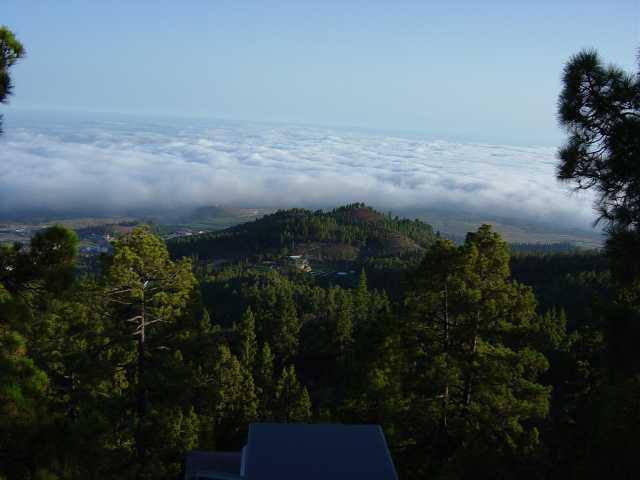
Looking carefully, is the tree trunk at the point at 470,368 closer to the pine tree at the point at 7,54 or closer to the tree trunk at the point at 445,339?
the tree trunk at the point at 445,339

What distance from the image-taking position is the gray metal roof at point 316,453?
705cm

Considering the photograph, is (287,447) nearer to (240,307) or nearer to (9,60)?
(9,60)

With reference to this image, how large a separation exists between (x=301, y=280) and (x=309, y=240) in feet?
146

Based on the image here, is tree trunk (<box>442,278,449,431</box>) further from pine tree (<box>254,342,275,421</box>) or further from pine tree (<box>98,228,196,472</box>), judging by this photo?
pine tree (<box>254,342,275,421</box>)

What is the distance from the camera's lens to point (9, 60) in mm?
6848

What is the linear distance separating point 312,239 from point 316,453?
422ft

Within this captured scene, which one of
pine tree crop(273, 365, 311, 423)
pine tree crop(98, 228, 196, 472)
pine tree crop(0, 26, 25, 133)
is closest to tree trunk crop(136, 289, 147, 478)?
pine tree crop(98, 228, 196, 472)

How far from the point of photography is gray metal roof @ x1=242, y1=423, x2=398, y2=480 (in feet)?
23.1

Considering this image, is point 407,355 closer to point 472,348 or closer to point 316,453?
point 472,348

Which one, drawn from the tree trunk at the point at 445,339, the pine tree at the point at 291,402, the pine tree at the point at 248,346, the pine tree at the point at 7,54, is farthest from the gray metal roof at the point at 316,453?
the pine tree at the point at 248,346

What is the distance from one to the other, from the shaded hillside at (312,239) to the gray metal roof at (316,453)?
11107cm

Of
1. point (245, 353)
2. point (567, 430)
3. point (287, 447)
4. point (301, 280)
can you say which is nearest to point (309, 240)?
point (301, 280)

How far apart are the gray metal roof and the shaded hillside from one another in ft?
364

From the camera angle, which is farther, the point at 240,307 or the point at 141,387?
the point at 240,307
